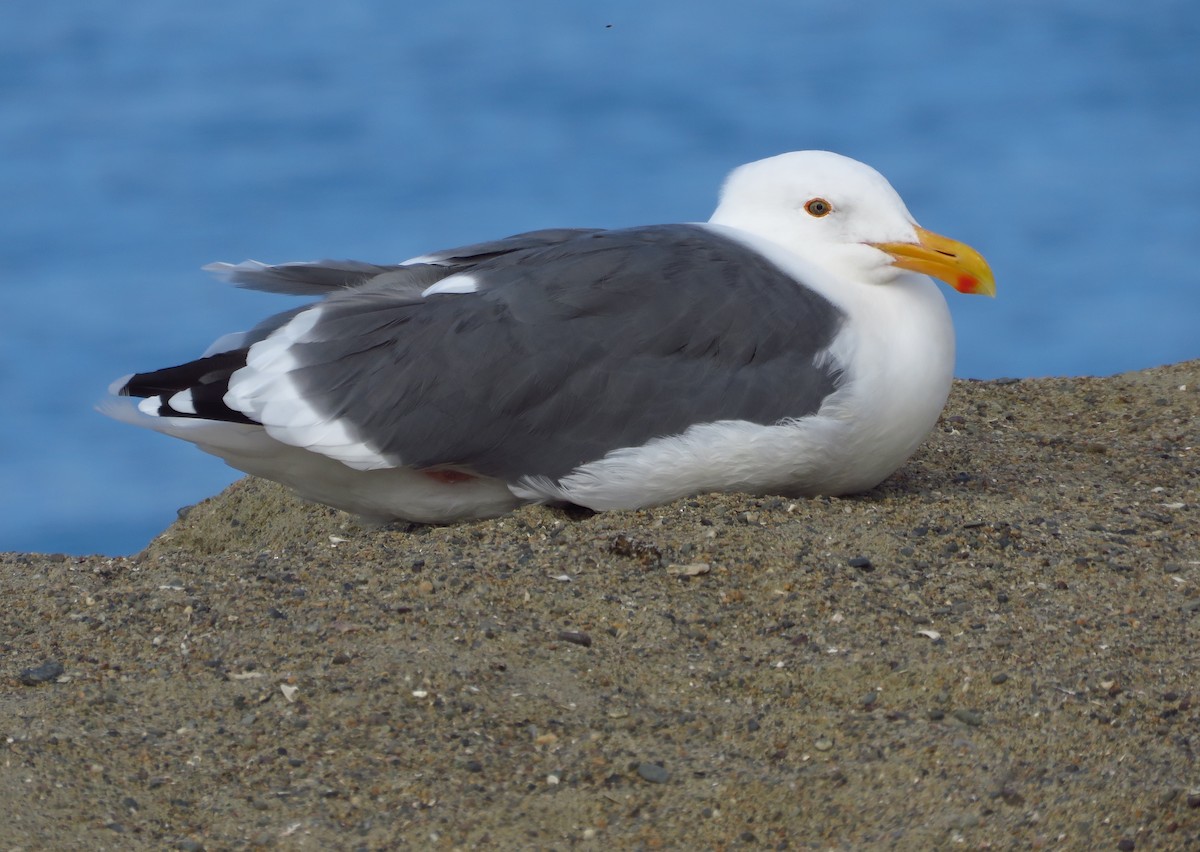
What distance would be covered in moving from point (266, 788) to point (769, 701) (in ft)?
4.40

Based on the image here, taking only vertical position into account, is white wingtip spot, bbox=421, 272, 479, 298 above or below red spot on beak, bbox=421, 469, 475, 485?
above

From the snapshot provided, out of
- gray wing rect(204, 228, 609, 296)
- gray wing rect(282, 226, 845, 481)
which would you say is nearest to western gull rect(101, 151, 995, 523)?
gray wing rect(282, 226, 845, 481)

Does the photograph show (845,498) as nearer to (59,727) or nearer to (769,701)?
(769,701)

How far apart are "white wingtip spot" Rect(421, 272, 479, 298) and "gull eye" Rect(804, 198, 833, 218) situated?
1.23 metres

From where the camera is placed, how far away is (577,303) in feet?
19.7

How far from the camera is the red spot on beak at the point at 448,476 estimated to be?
628 cm

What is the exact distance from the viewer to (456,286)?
6238 mm

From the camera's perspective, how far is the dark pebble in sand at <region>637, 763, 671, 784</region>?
4.34m

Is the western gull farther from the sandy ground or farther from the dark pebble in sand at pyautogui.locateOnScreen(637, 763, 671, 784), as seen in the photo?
the dark pebble in sand at pyautogui.locateOnScreen(637, 763, 671, 784)

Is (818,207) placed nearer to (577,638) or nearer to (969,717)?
(577,638)

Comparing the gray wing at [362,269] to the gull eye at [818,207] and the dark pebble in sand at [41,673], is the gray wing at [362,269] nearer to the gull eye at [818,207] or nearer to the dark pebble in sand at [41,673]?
the gull eye at [818,207]

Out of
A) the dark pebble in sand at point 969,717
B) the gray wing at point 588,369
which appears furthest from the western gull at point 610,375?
the dark pebble in sand at point 969,717

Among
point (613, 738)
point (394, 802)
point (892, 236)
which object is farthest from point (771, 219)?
point (394, 802)

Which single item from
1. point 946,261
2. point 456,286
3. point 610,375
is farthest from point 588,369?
point 946,261
